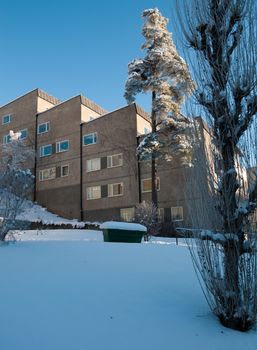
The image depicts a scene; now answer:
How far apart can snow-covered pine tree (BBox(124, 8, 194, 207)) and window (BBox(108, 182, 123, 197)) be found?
6.75m

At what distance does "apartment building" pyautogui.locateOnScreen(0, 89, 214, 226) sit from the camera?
1145 inches

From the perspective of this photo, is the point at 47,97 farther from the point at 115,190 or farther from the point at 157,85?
the point at 157,85

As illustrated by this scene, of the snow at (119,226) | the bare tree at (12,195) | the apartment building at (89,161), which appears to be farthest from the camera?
the apartment building at (89,161)

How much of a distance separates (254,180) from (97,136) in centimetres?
2898

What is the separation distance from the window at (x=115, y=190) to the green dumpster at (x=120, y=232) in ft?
59.5

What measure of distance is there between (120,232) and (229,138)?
8012 millimetres

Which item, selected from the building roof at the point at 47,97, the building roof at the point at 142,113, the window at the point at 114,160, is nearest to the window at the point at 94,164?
the window at the point at 114,160

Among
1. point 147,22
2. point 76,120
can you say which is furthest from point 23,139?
point 147,22

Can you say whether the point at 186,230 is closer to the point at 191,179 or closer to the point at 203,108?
the point at 191,179

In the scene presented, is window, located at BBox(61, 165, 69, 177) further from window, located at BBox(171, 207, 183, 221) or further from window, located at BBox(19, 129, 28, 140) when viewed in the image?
window, located at BBox(171, 207, 183, 221)

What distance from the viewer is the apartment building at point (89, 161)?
29078mm

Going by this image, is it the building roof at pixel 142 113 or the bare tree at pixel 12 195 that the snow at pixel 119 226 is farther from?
the building roof at pixel 142 113

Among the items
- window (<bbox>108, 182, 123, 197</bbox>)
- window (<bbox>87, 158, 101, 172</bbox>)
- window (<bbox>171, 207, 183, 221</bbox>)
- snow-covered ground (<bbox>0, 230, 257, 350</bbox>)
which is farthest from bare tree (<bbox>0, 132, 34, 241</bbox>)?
window (<bbox>87, 158, 101, 172</bbox>)

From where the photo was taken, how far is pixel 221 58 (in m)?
4.57
